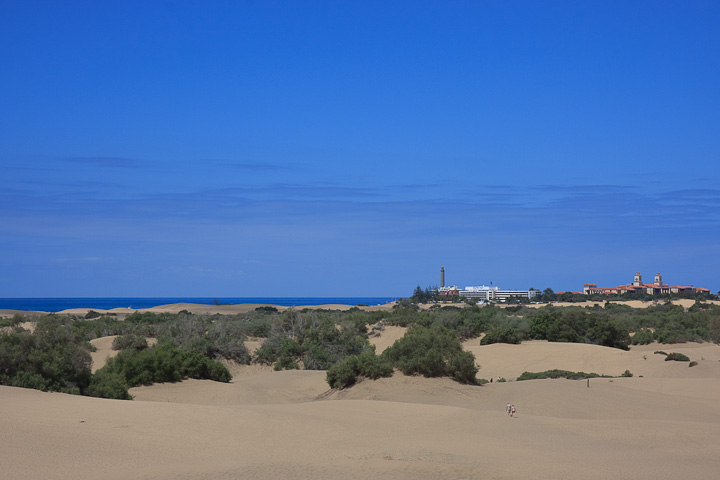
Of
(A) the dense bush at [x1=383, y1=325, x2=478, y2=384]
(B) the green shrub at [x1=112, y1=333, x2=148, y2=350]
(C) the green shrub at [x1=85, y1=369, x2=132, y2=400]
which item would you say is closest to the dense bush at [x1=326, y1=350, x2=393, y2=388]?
(A) the dense bush at [x1=383, y1=325, x2=478, y2=384]

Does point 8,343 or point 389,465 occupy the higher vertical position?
point 8,343

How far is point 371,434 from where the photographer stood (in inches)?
576

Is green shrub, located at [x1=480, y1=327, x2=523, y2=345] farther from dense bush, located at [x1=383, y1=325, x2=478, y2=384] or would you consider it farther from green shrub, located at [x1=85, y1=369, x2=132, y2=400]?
green shrub, located at [x1=85, y1=369, x2=132, y2=400]

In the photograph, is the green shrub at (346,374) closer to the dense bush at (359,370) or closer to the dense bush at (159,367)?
the dense bush at (359,370)

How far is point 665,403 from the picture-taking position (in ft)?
70.3

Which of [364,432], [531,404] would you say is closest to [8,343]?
[364,432]

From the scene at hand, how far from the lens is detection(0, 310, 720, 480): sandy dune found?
433 inches

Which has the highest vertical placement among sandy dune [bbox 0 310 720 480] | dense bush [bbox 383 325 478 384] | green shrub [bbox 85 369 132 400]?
dense bush [bbox 383 325 478 384]

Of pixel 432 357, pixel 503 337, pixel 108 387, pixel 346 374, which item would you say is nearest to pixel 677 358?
pixel 503 337

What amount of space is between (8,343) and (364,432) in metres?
10.8

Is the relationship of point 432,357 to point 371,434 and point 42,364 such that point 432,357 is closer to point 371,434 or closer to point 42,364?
point 371,434

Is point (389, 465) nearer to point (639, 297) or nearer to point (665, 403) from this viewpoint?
point (665, 403)

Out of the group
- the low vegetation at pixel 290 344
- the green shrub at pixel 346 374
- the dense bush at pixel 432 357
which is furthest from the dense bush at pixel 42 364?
the dense bush at pixel 432 357

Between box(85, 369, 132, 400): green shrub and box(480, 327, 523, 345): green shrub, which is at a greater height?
box(480, 327, 523, 345): green shrub
